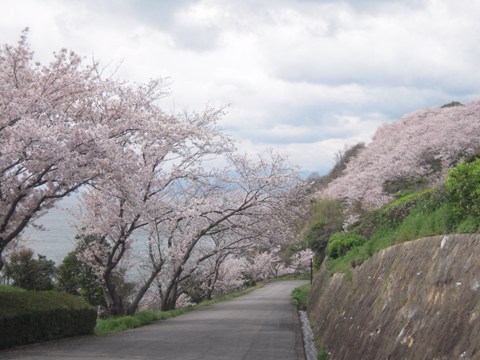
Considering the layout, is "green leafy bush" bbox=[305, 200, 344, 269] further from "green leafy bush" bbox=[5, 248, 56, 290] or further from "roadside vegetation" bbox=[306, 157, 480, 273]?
"roadside vegetation" bbox=[306, 157, 480, 273]

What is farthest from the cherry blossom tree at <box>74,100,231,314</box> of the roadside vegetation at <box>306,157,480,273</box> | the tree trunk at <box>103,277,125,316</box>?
the roadside vegetation at <box>306,157,480,273</box>

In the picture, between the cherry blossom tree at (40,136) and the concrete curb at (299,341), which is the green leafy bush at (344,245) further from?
the cherry blossom tree at (40,136)

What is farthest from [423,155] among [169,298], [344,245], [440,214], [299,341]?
[440,214]

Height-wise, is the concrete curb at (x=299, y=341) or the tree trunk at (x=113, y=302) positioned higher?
the tree trunk at (x=113, y=302)

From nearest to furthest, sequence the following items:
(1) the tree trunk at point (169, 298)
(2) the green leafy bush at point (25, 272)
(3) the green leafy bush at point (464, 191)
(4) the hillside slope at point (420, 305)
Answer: (4) the hillside slope at point (420, 305) → (3) the green leafy bush at point (464, 191) → (1) the tree trunk at point (169, 298) → (2) the green leafy bush at point (25, 272)

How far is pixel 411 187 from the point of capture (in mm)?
24391

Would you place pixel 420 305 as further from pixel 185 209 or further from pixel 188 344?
pixel 185 209

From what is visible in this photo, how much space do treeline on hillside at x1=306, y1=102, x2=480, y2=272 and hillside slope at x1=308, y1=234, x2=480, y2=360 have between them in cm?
44

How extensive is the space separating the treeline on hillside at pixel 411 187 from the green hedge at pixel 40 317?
7.54 m

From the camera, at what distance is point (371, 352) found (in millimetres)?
6871

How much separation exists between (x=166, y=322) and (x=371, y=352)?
45.9 ft

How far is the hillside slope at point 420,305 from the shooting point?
472 centimetres

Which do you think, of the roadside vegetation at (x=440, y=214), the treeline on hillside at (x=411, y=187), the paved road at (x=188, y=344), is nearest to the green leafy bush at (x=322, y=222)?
the treeline on hillside at (x=411, y=187)

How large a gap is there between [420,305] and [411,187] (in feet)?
64.0
